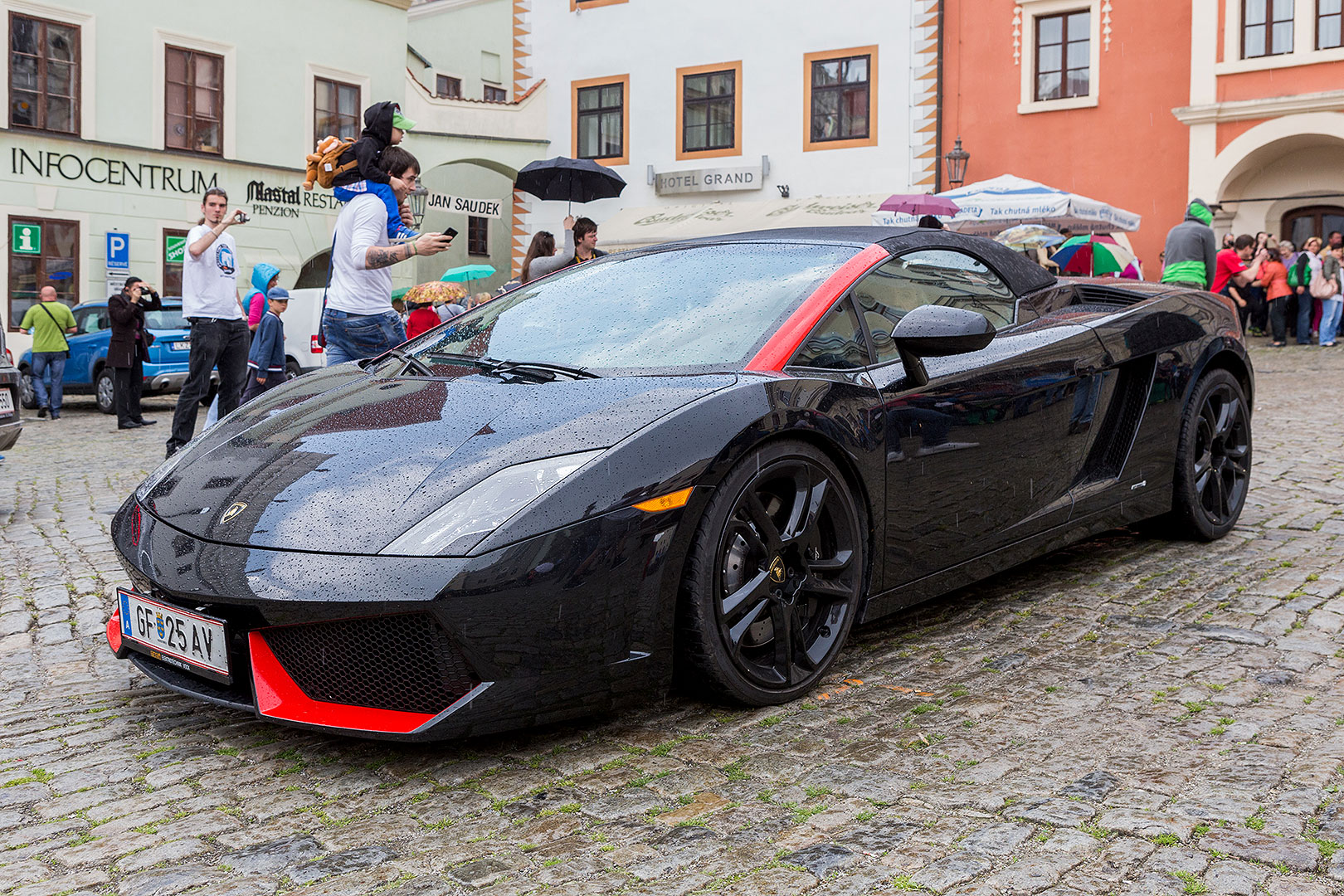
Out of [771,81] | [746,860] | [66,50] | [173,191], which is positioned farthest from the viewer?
[771,81]

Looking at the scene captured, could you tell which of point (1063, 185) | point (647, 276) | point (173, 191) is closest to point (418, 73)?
point (173, 191)

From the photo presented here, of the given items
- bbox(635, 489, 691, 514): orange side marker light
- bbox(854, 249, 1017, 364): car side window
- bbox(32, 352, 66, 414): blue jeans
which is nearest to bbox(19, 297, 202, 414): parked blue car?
bbox(32, 352, 66, 414): blue jeans

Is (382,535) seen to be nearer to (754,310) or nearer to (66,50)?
(754,310)

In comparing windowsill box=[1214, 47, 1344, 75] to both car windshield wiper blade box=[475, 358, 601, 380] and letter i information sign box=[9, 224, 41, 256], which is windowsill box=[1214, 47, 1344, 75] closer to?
letter i information sign box=[9, 224, 41, 256]

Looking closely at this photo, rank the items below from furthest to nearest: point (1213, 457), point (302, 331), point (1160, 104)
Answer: point (1160, 104)
point (302, 331)
point (1213, 457)

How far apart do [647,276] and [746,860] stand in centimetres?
204

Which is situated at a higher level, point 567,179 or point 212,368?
point 567,179

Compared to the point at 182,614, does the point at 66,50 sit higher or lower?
higher

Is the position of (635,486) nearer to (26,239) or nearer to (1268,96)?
(26,239)

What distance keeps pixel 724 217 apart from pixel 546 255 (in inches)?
660

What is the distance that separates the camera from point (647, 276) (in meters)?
3.97

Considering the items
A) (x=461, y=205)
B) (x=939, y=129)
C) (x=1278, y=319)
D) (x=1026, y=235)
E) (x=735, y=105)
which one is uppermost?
(x=735, y=105)

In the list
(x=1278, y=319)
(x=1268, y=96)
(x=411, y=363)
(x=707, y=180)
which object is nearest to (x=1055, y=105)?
(x=1268, y=96)

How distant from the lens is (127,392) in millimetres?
12914
